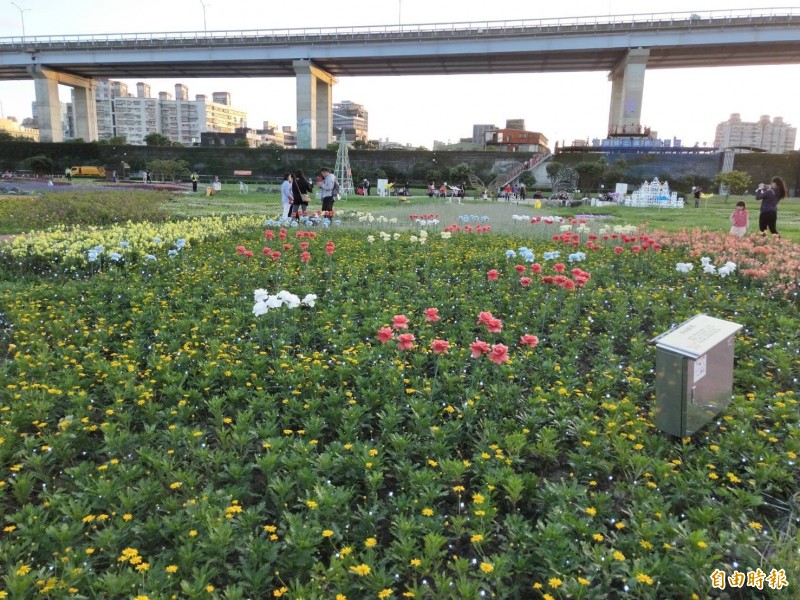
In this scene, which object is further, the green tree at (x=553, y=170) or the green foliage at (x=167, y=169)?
the green foliage at (x=167, y=169)

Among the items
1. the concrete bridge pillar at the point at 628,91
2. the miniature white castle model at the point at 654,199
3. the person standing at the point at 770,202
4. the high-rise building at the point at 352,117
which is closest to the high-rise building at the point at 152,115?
the high-rise building at the point at 352,117

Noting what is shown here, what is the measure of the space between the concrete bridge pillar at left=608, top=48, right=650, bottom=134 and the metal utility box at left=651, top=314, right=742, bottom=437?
48009 mm

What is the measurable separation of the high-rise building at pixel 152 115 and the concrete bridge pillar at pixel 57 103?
81604 millimetres

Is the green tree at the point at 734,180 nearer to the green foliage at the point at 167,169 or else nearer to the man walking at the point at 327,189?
the man walking at the point at 327,189

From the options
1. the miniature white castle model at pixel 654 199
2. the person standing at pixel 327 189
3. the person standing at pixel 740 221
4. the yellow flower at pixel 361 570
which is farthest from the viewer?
the miniature white castle model at pixel 654 199

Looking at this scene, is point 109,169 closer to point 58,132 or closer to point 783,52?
point 58,132

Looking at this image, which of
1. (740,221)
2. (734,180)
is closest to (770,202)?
(740,221)

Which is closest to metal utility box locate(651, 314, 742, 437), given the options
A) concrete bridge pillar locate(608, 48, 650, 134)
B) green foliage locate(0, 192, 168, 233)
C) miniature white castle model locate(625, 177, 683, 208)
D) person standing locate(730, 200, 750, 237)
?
person standing locate(730, 200, 750, 237)

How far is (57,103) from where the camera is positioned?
55.2 m

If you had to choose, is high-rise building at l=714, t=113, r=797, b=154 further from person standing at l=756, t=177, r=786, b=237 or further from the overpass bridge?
person standing at l=756, t=177, r=786, b=237

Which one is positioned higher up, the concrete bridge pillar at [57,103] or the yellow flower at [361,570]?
the concrete bridge pillar at [57,103]

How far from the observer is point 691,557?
239 centimetres

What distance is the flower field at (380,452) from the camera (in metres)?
2.44

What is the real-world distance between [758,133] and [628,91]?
127 m
